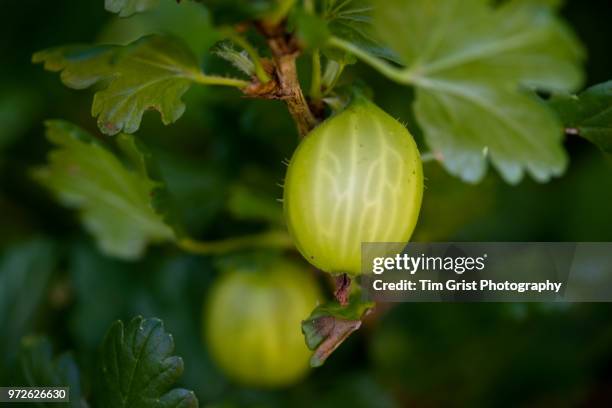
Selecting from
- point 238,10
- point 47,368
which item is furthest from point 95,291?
point 238,10

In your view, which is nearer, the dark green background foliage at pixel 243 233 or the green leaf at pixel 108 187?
the green leaf at pixel 108 187

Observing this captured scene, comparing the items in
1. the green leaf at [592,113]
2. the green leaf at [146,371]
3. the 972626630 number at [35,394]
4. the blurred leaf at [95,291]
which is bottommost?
the blurred leaf at [95,291]

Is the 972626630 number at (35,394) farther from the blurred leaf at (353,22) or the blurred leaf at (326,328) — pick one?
the blurred leaf at (353,22)

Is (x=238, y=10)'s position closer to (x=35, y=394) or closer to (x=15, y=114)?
(x=35, y=394)

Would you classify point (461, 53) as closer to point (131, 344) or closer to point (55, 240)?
point (131, 344)

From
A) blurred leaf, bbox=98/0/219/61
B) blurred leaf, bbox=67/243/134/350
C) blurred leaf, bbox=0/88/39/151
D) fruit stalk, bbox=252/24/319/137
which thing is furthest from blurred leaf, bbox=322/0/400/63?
blurred leaf, bbox=0/88/39/151

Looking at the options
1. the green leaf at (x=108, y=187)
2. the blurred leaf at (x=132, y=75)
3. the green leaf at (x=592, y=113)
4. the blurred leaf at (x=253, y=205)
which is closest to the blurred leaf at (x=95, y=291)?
the green leaf at (x=108, y=187)

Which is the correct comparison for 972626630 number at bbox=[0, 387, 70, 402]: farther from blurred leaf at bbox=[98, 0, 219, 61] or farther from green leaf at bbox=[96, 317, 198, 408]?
blurred leaf at bbox=[98, 0, 219, 61]
